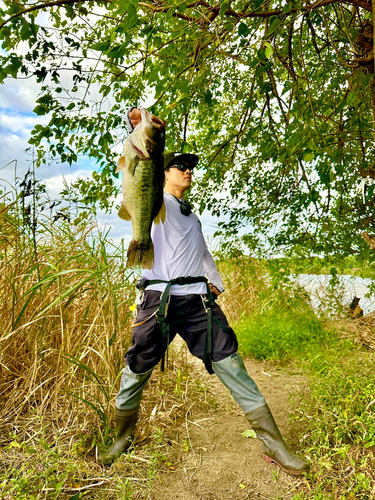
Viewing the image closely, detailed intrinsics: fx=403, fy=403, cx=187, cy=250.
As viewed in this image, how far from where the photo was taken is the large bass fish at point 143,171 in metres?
1.78

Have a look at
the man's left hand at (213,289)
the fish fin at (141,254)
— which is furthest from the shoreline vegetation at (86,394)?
the fish fin at (141,254)

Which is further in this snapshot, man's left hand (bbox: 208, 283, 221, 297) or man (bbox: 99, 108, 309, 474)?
man's left hand (bbox: 208, 283, 221, 297)

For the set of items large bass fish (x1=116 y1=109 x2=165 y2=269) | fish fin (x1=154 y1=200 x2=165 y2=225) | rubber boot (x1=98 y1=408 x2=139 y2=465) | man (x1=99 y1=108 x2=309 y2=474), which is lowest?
rubber boot (x1=98 y1=408 x2=139 y2=465)

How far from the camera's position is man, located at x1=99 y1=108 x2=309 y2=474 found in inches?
116

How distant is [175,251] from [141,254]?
107cm

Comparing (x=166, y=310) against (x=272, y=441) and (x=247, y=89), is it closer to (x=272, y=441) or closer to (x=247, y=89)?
(x=272, y=441)

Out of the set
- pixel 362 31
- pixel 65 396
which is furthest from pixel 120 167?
pixel 362 31

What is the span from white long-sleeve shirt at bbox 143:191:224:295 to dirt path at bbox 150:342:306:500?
137 cm

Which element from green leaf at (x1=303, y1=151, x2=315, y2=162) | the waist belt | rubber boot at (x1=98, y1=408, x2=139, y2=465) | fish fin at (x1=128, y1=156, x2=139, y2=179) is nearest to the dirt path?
rubber boot at (x1=98, y1=408, x2=139, y2=465)

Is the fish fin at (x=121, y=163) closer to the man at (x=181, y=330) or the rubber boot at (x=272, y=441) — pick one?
the man at (x=181, y=330)

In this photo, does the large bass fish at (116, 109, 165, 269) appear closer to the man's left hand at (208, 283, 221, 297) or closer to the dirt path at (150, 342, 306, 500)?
the man's left hand at (208, 283, 221, 297)

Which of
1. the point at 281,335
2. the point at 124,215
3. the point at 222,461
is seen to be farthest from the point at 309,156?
the point at 281,335

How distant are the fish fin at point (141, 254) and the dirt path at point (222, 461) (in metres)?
1.77

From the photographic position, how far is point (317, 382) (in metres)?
4.05
